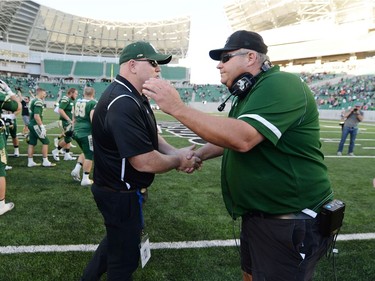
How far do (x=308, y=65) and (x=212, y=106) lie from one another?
2575cm

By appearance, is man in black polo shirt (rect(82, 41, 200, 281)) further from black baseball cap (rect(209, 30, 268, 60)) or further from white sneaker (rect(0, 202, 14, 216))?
white sneaker (rect(0, 202, 14, 216))

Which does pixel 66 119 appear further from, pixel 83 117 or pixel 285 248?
pixel 285 248

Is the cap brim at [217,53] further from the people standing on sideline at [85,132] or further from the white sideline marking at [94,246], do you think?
the people standing on sideline at [85,132]

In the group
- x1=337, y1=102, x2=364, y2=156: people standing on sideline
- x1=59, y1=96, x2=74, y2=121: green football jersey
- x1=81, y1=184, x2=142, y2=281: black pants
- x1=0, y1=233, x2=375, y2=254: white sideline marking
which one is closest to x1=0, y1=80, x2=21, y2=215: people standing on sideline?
x1=0, y1=233, x2=375, y2=254: white sideline marking

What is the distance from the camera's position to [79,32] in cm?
8681

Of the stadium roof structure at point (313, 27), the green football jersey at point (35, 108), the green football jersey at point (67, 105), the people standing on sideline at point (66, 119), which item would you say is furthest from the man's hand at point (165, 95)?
the stadium roof structure at point (313, 27)

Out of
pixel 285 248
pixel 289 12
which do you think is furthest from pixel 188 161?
pixel 289 12

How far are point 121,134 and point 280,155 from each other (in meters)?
1.01

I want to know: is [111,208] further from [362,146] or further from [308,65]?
[308,65]

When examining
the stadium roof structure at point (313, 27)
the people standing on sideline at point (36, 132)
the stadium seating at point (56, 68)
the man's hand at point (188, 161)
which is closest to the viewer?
the man's hand at point (188, 161)

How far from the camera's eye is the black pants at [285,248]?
1.90 meters

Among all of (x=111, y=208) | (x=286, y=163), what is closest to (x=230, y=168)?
(x=286, y=163)

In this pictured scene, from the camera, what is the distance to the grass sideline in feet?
11.2

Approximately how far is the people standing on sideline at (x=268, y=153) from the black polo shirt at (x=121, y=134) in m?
0.41
